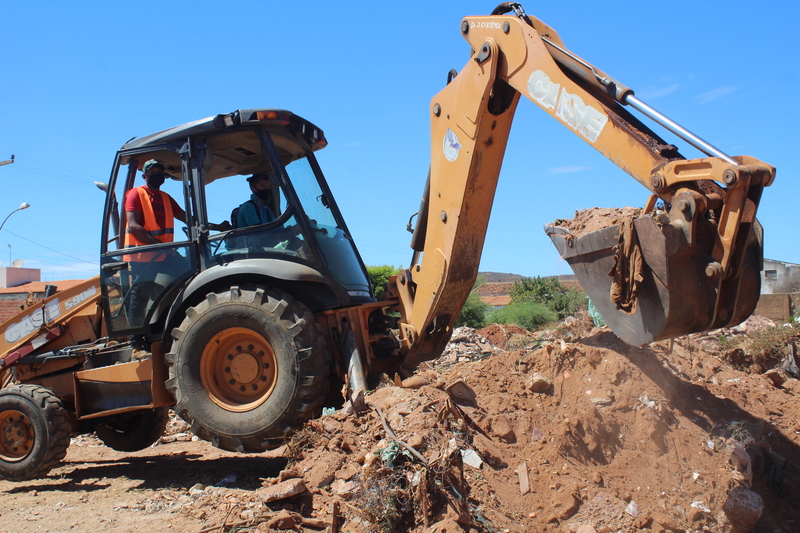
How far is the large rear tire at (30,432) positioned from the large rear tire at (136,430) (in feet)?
3.89

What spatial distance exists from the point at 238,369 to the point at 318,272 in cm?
101

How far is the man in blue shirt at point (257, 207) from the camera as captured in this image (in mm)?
5668

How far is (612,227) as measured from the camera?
397 cm

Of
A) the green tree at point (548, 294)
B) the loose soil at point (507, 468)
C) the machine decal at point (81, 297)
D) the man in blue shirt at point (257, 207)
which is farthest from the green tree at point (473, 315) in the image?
the man in blue shirt at point (257, 207)

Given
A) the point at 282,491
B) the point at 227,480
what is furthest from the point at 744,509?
the point at 227,480

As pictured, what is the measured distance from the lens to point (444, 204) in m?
5.02

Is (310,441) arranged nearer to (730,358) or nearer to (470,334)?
(730,358)

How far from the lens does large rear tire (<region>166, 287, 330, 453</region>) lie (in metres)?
4.91

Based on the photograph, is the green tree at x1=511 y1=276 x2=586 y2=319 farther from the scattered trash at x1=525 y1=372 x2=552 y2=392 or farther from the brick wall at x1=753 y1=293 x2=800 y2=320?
the scattered trash at x1=525 y1=372 x2=552 y2=392

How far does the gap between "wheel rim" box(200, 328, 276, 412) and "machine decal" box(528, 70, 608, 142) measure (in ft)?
8.96

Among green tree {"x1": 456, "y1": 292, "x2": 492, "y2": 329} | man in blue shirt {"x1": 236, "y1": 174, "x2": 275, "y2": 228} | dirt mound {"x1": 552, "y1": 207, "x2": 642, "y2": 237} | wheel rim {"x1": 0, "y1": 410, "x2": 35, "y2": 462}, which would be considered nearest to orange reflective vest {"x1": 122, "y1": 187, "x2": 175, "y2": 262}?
man in blue shirt {"x1": 236, "y1": 174, "x2": 275, "y2": 228}

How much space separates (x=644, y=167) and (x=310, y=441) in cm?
286

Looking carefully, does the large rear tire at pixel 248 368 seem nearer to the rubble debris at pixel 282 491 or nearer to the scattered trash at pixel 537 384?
the rubble debris at pixel 282 491

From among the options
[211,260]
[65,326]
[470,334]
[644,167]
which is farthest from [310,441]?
[470,334]
